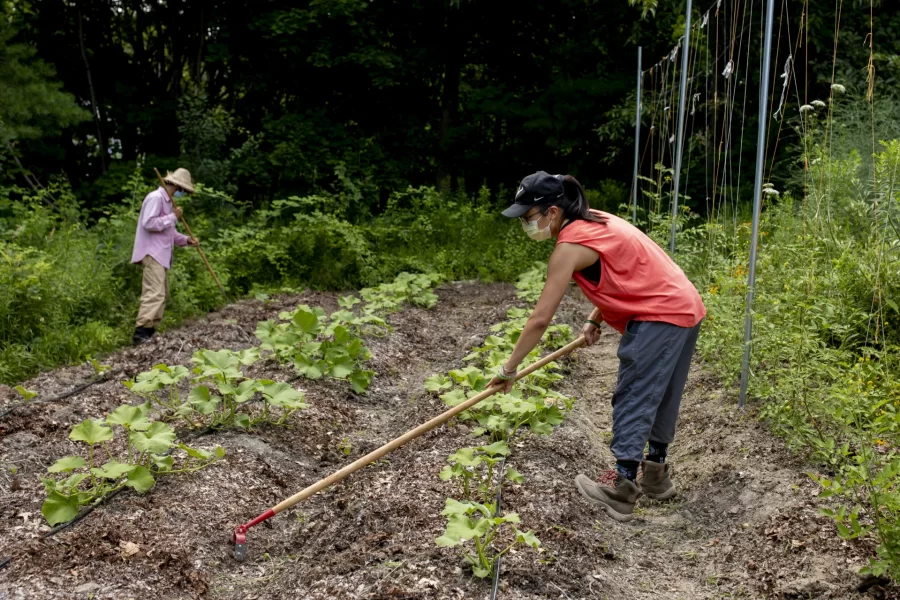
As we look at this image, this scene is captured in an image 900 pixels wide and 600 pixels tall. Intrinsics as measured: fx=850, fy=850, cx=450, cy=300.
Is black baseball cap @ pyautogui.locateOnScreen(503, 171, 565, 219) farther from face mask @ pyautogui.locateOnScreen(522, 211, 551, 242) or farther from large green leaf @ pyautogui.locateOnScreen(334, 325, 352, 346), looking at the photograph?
large green leaf @ pyautogui.locateOnScreen(334, 325, 352, 346)

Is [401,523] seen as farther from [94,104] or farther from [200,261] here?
[94,104]

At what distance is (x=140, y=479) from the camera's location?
4.20 metres

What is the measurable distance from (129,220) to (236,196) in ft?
16.6

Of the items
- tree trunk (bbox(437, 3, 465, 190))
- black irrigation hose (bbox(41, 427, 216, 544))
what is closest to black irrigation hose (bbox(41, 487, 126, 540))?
black irrigation hose (bbox(41, 427, 216, 544))

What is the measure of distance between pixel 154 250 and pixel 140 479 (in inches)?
172

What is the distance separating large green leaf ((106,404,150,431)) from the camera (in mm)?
4199

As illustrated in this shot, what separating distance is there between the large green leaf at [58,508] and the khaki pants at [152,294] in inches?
169

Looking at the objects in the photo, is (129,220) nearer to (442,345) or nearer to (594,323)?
(442,345)

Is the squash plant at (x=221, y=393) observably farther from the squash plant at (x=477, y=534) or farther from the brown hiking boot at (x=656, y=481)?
the brown hiking boot at (x=656, y=481)

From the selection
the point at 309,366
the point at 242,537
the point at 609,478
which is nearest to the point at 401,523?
the point at 242,537

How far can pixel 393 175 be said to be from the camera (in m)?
15.3

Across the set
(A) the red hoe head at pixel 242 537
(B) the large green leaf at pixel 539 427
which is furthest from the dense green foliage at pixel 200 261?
(B) the large green leaf at pixel 539 427

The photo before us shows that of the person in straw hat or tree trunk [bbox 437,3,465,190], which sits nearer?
the person in straw hat

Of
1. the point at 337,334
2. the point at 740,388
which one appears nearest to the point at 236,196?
the point at 337,334
